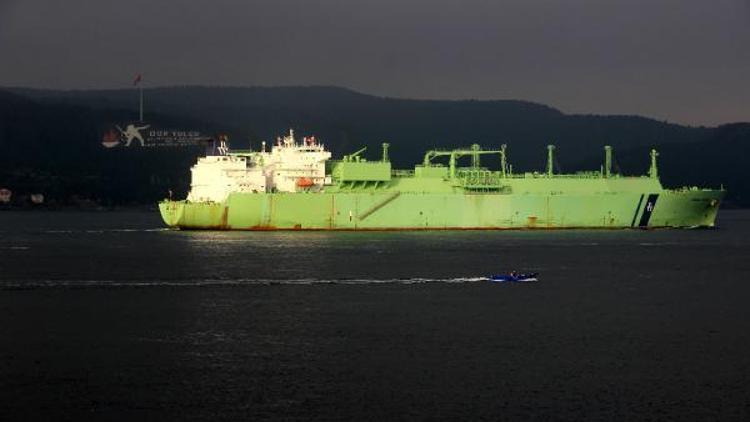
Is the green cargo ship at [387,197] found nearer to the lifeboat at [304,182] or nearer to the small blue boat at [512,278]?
the lifeboat at [304,182]

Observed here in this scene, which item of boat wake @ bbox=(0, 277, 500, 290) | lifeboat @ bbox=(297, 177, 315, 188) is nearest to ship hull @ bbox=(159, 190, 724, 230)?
lifeboat @ bbox=(297, 177, 315, 188)

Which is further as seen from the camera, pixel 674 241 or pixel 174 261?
pixel 674 241

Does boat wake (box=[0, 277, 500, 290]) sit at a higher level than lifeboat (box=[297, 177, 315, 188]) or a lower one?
lower

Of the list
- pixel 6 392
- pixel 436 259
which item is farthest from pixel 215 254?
pixel 6 392

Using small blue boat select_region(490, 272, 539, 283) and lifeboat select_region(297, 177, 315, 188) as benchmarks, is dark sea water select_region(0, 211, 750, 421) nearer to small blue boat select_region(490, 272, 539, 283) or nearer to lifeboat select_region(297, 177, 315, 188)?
small blue boat select_region(490, 272, 539, 283)

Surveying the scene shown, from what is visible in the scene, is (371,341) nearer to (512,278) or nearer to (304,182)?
(512,278)

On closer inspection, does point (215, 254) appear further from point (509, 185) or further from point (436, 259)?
point (509, 185)

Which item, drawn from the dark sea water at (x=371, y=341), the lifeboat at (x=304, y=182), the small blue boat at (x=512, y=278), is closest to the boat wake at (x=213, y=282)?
the dark sea water at (x=371, y=341)
